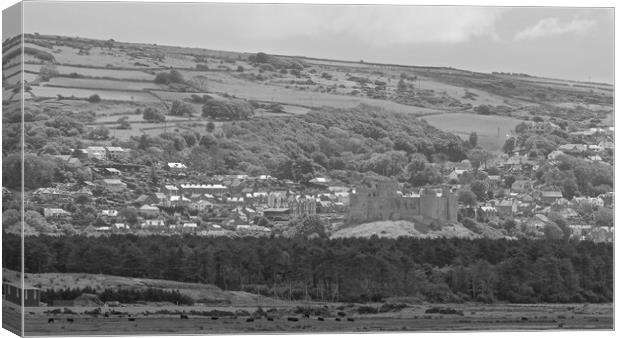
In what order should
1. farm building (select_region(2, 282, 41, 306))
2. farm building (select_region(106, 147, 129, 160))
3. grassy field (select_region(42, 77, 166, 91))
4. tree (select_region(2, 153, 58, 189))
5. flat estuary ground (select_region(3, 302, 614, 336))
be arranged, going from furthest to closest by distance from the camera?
farm building (select_region(106, 147, 129, 160))
grassy field (select_region(42, 77, 166, 91))
flat estuary ground (select_region(3, 302, 614, 336))
tree (select_region(2, 153, 58, 189))
farm building (select_region(2, 282, 41, 306))

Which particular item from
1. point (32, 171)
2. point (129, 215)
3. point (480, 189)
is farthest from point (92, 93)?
point (480, 189)

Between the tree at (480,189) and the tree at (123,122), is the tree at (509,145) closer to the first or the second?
the tree at (480,189)

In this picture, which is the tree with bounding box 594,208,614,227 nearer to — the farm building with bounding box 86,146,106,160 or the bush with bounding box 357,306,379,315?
the bush with bounding box 357,306,379,315

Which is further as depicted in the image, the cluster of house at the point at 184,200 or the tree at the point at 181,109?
the tree at the point at 181,109

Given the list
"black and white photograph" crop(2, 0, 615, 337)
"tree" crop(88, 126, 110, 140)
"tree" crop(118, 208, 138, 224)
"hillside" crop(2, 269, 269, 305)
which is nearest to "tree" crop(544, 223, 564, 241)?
"black and white photograph" crop(2, 0, 615, 337)

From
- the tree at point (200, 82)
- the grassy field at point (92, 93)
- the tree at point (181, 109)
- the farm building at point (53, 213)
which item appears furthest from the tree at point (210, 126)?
the farm building at point (53, 213)

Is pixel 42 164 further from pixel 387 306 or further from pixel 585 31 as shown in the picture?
pixel 585 31

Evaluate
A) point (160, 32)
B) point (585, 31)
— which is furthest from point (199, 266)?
point (585, 31)
